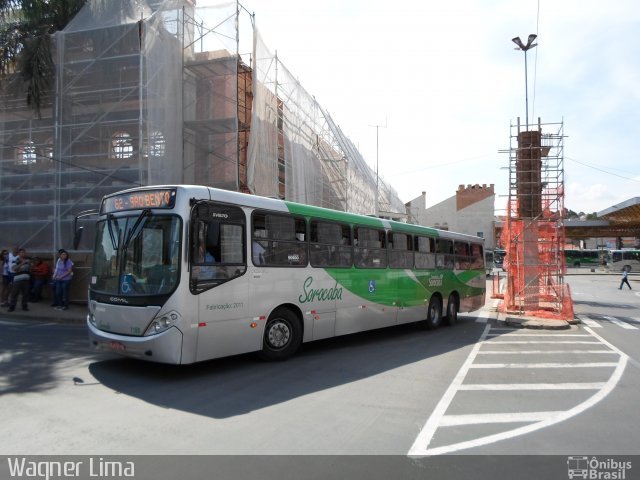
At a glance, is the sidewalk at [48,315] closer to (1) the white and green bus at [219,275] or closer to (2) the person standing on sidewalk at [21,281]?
(2) the person standing on sidewalk at [21,281]

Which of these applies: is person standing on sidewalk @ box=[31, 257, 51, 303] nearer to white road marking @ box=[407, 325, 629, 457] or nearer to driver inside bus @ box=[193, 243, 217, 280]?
driver inside bus @ box=[193, 243, 217, 280]

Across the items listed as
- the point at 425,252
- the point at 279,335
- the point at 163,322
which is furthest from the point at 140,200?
the point at 425,252

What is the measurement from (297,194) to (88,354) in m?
13.8

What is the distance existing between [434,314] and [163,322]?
9.16 m

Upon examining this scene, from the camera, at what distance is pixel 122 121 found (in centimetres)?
1558

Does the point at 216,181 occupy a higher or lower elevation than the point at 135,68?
lower

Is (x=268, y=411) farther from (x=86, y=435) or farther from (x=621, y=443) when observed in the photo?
(x=621, y=443)

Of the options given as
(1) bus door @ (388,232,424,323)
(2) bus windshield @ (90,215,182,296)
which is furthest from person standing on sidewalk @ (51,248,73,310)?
(1) bus door @ (388,232,424,323)

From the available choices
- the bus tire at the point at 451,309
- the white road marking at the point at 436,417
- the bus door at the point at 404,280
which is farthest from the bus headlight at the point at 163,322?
the bus tire at the point at 451,309

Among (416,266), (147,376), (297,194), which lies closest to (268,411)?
(147,376)

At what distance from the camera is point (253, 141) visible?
715 inches

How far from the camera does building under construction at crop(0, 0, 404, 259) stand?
15.8m

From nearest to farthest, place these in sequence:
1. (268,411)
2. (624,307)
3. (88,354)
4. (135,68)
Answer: (268,411) → (88,354) → (135,68) → (624,307)

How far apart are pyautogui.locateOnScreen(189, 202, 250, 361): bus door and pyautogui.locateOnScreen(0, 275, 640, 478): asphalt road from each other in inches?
21.3
